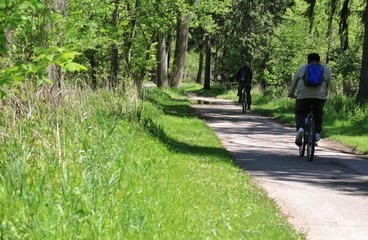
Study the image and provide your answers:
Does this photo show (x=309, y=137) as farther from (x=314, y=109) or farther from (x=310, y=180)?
(x=310, y=180)

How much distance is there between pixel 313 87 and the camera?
42.1 feet

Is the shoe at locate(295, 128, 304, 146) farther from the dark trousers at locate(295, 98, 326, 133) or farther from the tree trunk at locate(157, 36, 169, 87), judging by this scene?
the tree trunk at locate(157, 36, 169, 87)

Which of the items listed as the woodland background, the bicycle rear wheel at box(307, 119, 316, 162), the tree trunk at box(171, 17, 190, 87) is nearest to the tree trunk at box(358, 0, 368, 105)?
the woodland background

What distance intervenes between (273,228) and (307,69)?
6.65m

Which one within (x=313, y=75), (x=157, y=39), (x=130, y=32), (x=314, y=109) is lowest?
(x=314, y=109)

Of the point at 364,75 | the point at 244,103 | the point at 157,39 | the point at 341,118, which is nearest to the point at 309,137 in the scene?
the point at 341,118

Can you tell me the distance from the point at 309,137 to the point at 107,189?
23.3 feet

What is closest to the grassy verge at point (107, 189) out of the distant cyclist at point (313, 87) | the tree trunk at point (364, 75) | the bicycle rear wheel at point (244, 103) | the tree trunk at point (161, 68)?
the distant cyclist at point (313, 87)

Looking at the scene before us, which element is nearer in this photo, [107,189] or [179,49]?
[107,189]

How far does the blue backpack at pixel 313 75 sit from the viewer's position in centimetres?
1265

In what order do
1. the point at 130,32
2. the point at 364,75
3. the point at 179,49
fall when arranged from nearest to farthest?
the point at 364,75 → the point at 130,32 → the point at 179,49

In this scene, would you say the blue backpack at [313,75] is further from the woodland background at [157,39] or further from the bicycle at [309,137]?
the woodland background at [157,39]

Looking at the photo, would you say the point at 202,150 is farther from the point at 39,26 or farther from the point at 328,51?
the point at 328,51

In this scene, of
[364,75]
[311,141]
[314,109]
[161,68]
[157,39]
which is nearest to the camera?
[311,141]
